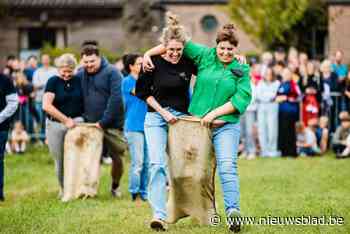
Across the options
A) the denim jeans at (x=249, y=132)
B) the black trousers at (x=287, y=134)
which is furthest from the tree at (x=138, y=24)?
the black trousers at (x=287, y=134)

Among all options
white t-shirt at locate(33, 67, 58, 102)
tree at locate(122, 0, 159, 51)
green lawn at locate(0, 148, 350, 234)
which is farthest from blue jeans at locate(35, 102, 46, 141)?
tree at locate(122, 0, 159, 51)

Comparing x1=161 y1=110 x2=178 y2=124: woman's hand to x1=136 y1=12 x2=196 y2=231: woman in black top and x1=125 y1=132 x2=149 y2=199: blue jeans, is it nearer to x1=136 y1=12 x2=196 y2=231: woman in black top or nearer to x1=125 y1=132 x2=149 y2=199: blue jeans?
x1=136 y1=12 x2=196 y2=231: woman in black top

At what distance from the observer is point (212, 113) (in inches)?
395

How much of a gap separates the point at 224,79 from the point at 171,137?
2.87 feet

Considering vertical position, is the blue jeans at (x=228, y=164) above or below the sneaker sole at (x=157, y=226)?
above

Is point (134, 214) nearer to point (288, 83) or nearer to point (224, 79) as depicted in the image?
point (224, 79)

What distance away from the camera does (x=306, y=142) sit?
64.6 ft

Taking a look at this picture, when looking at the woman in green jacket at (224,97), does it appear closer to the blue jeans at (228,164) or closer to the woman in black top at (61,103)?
the blue jeans at (228,164)

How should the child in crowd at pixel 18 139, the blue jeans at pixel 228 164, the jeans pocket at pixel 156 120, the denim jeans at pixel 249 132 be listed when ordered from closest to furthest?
the blue jeans at pixel 228 164
the jeans pocket at pixel 156 120
the denim jeans at pixel 249 132
the child in crowd at pixel 18 139

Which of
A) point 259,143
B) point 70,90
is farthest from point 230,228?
point 259,143

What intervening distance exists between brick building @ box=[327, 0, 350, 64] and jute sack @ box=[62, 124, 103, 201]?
82.6 feet

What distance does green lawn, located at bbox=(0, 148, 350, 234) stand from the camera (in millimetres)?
10328

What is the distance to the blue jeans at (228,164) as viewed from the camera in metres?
9.91

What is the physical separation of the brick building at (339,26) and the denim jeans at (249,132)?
58.6 feet
